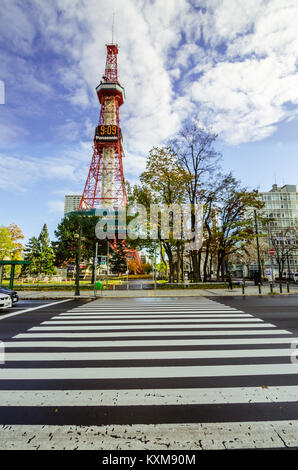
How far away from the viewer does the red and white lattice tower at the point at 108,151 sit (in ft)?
155

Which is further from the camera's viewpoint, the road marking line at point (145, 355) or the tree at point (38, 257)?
the tree at point (38, 257)

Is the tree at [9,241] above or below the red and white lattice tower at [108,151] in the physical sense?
below

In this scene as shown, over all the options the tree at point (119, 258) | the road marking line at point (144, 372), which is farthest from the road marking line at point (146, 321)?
the tree at point (119, 258)

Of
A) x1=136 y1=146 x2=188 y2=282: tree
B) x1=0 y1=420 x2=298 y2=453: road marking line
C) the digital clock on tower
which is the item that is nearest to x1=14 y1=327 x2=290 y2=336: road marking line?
x1=0 y1=420 x2=298 y2=453: road marking line

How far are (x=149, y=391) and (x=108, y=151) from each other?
189 ft

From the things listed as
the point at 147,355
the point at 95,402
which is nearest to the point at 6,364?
the point at 95,402

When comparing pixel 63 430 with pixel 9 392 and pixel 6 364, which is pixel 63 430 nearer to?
pixel 9 392

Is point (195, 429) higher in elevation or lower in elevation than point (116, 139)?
lower

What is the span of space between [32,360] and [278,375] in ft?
13.8

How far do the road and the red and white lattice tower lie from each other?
4149 cm

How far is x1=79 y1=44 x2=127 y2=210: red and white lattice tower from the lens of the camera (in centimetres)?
4737

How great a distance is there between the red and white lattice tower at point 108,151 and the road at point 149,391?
4149cm

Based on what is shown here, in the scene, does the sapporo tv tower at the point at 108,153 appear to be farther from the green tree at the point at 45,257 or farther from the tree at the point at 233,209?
the tree at the point at 233,209

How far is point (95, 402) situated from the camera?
282 cm
